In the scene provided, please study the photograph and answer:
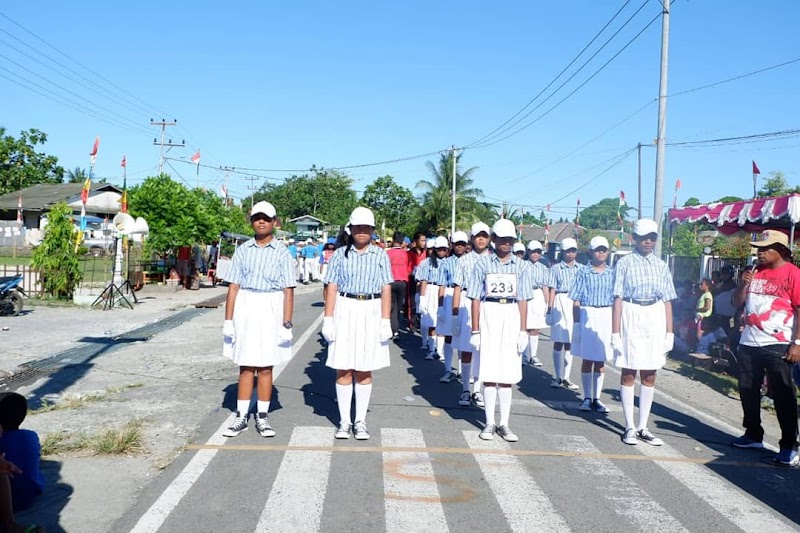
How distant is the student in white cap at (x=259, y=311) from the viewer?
6.77 m

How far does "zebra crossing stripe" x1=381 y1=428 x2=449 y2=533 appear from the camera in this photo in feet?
15.5

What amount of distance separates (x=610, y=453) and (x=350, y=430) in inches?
96.2

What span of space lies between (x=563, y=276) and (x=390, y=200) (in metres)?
61.5

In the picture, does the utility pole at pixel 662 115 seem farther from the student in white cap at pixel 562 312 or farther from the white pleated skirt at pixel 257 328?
the white pleated skirt at pixel 257 328

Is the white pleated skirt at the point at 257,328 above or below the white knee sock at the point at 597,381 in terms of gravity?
above

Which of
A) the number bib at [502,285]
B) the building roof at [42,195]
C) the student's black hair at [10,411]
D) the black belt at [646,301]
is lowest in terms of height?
the student's black hair at [10,411]

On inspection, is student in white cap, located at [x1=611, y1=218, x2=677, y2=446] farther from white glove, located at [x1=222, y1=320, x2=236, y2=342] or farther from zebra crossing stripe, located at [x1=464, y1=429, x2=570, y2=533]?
white glove, located at [x1=222, y1=320, x2=236, y2=342]

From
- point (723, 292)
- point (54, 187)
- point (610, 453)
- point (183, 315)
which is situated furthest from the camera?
point (54, 187)

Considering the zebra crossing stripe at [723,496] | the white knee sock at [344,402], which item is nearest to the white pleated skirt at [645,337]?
the zebra crossing stripe at [723,496]

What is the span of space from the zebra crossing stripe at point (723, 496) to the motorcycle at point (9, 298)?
46.3 feet

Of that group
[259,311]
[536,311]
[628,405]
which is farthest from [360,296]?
[536,311]

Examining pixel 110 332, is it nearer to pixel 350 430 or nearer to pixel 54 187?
pixel 350 430

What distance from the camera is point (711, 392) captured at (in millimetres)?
10328

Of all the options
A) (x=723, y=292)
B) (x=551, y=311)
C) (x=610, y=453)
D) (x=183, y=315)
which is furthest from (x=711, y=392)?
(x=183, y=315)
